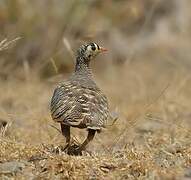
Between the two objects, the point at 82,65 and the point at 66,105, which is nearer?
the point at 66,105

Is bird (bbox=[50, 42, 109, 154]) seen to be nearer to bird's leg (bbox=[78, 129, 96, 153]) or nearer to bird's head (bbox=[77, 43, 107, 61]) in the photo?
bird's leg (bbox=[78, 129, 96, 153])

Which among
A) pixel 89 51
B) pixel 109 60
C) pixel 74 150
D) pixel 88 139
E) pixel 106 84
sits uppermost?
pixel 89 51

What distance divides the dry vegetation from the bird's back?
247mm

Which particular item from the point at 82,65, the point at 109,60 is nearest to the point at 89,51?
the point at 82,65

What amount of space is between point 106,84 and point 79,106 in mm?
5870

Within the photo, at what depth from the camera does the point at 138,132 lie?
697 centimetres

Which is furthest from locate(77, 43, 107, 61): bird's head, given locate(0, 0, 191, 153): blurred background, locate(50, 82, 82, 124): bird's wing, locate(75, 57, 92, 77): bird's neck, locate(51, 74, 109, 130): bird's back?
locate(50, 82, 82, 124): bird's wing

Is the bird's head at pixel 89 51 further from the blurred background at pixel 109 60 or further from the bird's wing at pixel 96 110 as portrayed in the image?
the bird's wing at pixel 96 110

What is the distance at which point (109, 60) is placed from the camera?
12.5 metres

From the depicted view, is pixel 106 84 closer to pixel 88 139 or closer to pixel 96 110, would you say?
pixel 88 139

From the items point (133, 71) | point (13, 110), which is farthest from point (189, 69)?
point (13, 110)

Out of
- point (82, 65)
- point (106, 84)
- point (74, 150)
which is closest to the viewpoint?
point (74, 150)

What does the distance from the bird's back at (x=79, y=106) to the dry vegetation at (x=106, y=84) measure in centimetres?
25

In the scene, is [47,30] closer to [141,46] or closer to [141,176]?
[141,46]
